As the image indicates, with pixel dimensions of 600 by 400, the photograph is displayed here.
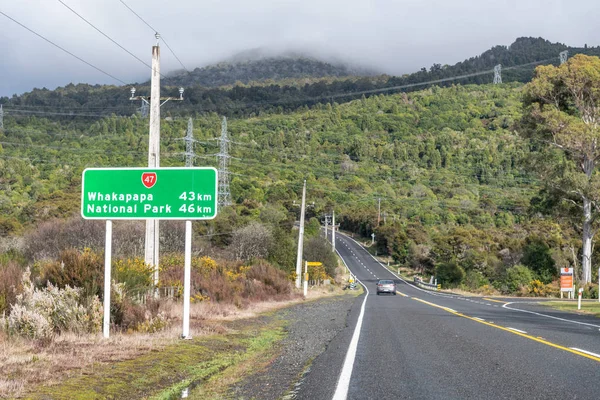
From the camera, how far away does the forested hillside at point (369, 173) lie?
226 ft

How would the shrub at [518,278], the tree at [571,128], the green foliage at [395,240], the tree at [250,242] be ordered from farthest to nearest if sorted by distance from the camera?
1. the green foliage at [395,240]
2. the tree at [250,242]
3. the shrub at [518,278]
4. the tree at [571,128]

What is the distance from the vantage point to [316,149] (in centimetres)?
14100

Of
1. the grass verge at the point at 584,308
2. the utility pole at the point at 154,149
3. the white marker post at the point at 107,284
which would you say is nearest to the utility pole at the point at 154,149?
the utility pole at the point at 154,149

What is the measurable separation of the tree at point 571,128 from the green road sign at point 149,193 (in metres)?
36.4

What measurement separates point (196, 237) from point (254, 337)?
53.4 meters

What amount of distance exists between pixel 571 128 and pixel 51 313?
3901 cm

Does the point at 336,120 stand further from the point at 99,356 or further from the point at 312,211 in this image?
the point at 99,356

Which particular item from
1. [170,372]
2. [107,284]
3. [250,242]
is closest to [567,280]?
[250,242]

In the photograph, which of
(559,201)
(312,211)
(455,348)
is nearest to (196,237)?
(559,201)

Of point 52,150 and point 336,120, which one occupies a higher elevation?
point 336,120

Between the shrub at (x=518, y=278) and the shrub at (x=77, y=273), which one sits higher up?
the shrub at (x=77, y=273)

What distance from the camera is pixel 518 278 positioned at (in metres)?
58.8

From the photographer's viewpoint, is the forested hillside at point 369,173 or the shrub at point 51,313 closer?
the shrub at point 51,313

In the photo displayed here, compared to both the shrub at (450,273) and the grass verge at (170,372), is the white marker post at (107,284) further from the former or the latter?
the shrub at (450,273)
